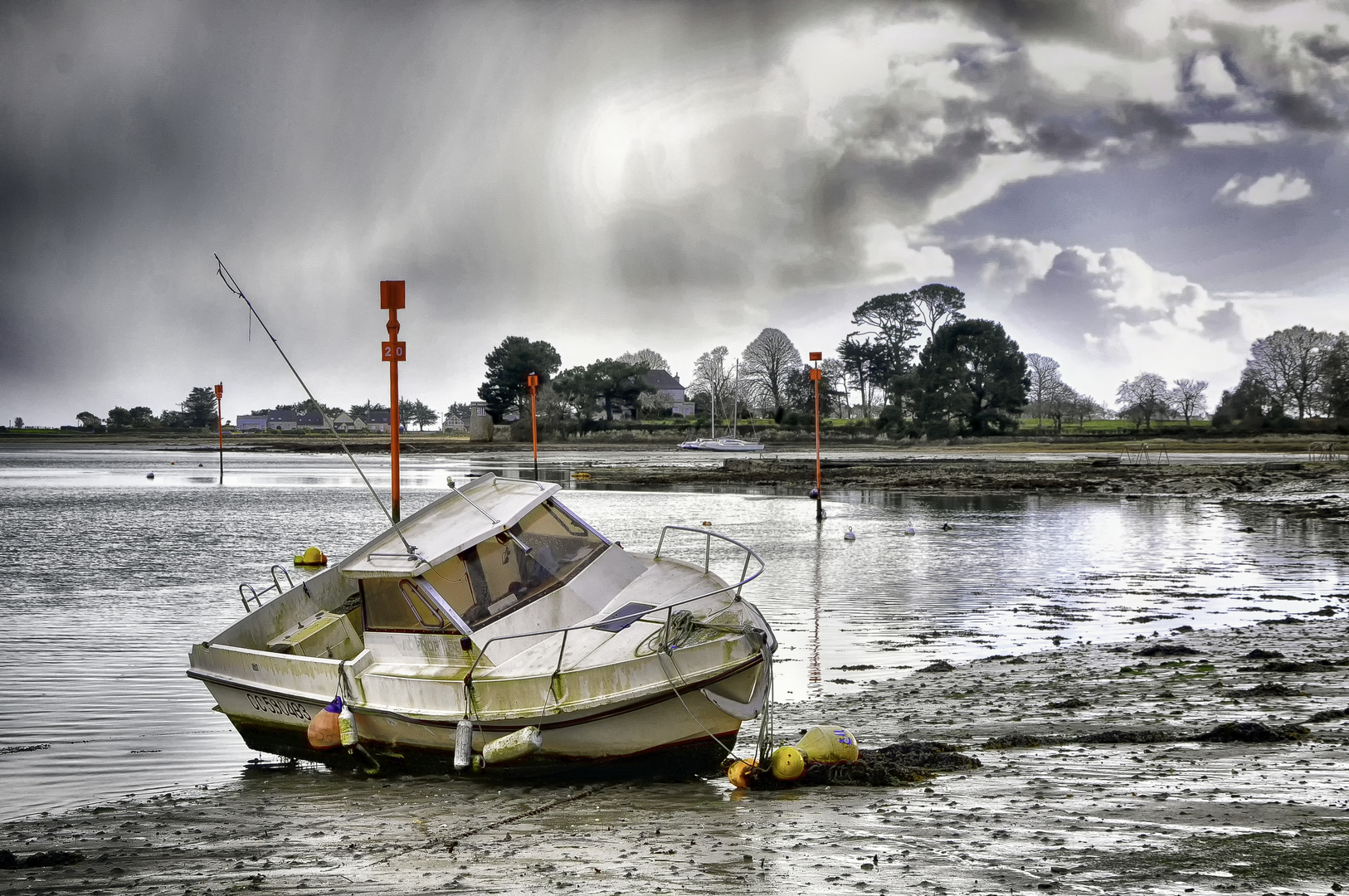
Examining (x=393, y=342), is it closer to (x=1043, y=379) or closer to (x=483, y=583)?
(x=483, y=583)

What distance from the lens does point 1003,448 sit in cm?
8244

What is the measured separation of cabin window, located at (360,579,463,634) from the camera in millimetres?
8734

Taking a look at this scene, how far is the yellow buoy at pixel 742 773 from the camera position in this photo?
746cm

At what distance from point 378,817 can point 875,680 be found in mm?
5593

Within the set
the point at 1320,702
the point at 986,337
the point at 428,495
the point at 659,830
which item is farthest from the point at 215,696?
the point at 986,337

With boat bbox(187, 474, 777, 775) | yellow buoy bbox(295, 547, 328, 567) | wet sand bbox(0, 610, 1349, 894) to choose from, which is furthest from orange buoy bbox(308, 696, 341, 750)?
yellow buoy bbox(295, 547, 328, 567)

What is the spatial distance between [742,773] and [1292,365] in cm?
10347

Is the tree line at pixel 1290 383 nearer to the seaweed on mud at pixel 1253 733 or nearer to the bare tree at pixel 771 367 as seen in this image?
the bare tree at pixel 771 367

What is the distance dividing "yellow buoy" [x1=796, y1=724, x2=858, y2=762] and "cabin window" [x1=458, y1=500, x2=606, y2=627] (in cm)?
280

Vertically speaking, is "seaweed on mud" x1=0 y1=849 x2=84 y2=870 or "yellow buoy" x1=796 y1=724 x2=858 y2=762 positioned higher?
"yellow buoy" x1=796 y1=724 x2=858 y2=762

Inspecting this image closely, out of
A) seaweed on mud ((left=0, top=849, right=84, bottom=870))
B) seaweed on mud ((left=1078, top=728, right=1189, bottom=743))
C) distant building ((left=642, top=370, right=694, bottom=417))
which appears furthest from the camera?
distant building ((left=642, top=370, right=694, bottom=417))

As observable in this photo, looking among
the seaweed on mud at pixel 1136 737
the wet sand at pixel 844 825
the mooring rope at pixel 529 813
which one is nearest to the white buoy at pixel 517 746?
the wet sand at pixel 844 825

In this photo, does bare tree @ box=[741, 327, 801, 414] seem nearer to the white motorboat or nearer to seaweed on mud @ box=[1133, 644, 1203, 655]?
the white motorboat

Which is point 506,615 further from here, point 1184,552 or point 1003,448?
point 1003,448
